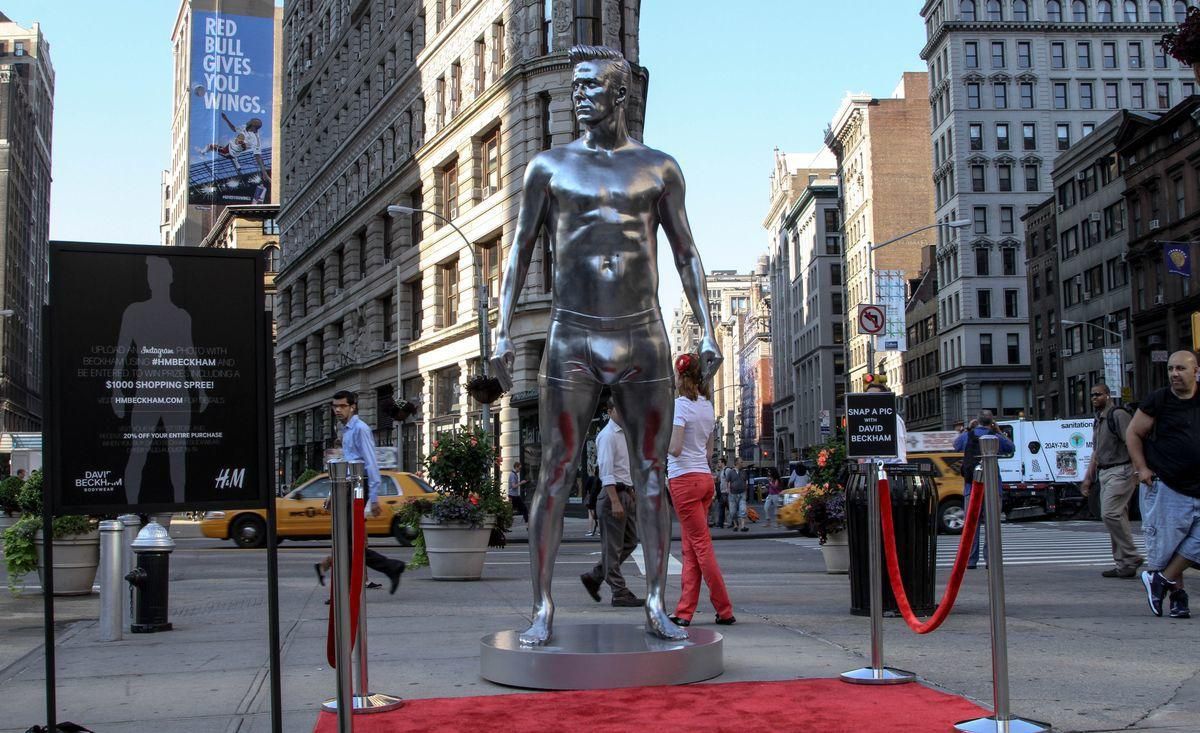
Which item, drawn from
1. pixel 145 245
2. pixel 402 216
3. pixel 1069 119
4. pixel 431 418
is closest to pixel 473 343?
pixel 431 418

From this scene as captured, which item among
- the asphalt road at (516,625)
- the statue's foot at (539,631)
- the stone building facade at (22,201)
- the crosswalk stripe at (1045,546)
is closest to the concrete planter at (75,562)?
the asphalt road at (516,625)

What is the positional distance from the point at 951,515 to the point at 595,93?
2020cm

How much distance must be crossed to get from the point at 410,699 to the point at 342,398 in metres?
6.31

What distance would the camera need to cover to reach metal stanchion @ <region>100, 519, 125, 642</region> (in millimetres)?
9023

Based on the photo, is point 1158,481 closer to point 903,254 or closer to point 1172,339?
point 1172,339

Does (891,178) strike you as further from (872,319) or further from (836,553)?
(836,553)

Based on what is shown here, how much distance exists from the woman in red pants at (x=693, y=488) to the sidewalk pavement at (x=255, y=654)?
352mm

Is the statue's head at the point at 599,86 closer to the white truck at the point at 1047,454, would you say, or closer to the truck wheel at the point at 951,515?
the truck wheel at the point at 951,515

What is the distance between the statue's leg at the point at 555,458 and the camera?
659 cm

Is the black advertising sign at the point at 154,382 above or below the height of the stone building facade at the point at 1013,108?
below

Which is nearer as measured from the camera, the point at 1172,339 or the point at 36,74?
the point at 1172,339

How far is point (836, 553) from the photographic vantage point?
A: 14297 millimetres

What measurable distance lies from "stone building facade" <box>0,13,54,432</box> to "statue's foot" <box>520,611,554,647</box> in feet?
448

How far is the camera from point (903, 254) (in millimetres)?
111250
